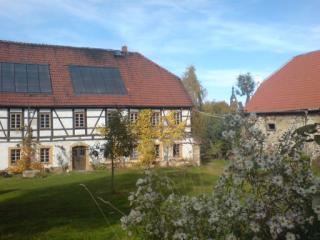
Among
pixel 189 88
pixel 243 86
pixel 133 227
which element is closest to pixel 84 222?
pixel 133 227

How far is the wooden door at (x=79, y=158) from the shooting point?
83.5ft

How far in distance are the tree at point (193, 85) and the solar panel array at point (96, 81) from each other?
18775 millimetres

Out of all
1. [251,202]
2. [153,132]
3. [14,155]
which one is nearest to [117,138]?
→ [14,155]

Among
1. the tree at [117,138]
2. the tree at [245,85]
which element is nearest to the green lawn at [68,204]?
the tree at [117,138]

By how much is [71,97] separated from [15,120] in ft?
12.4

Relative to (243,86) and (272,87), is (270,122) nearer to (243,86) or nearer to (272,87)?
(272,87)

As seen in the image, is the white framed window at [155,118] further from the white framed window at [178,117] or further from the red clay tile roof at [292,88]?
the red clay tile roof at [292,88]

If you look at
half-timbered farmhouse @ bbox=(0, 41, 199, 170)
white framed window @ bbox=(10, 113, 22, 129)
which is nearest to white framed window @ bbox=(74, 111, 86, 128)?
half-timbered farmhouse @ bbox=(0, 41, 199, 170)

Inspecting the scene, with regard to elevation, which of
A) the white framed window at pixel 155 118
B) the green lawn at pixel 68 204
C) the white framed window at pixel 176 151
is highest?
the white framed window at pixel 155 118

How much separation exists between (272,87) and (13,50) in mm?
17690

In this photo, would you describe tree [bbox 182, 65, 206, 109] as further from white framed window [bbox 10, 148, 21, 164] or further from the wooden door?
white framed window [bbox 10, 148, 21, 164]

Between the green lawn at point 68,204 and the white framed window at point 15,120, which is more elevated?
the white framed window at point 15,120

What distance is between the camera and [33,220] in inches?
426

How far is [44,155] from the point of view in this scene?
24.6 meters
